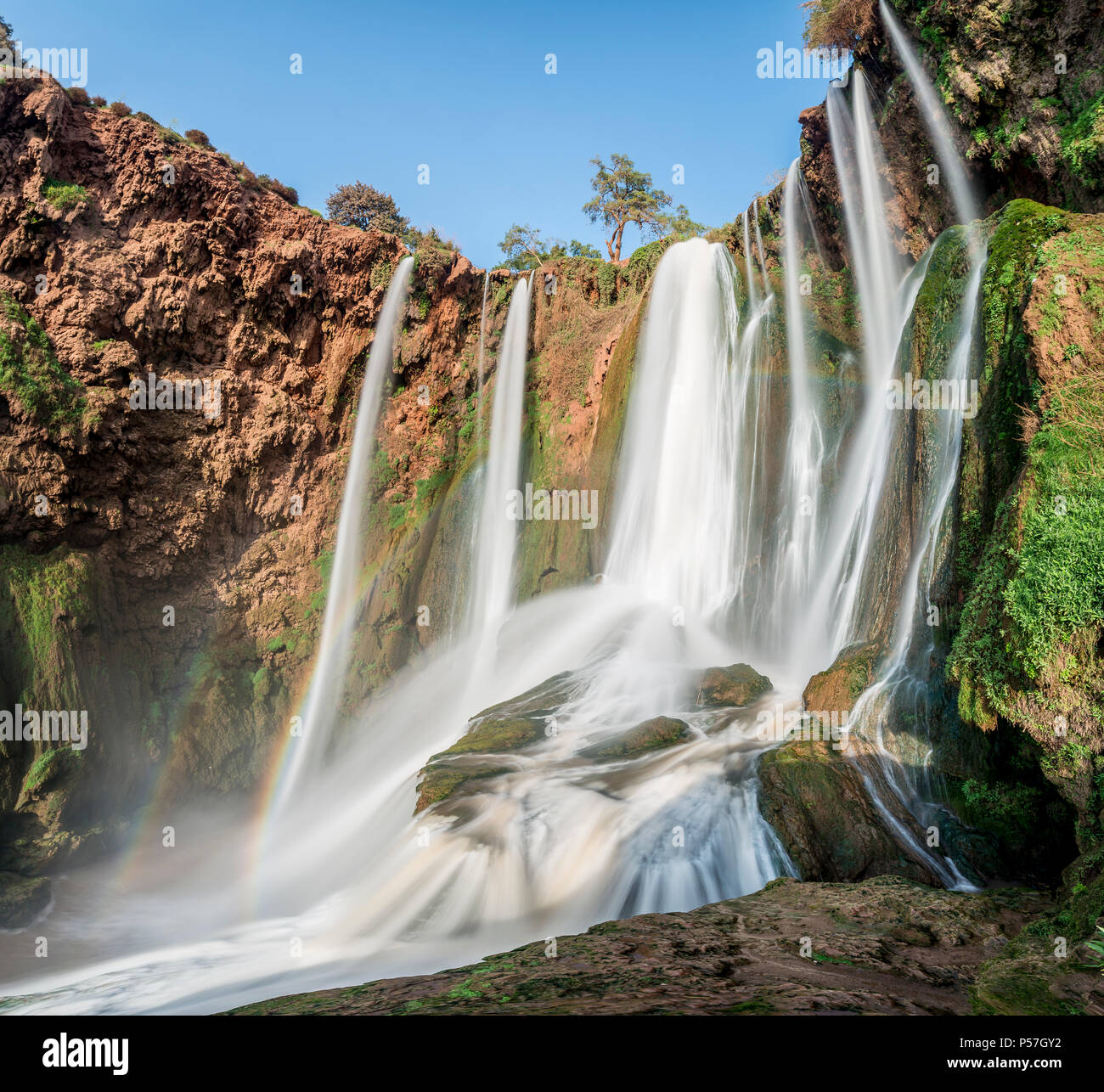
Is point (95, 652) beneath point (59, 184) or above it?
beneath

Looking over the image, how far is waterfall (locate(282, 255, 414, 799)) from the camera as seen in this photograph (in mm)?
18291

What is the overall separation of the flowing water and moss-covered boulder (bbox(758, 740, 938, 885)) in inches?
7.5

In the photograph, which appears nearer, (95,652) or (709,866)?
(709,866)

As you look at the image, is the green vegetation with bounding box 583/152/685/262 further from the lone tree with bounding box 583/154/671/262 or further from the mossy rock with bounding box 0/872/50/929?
the mossy rock with bounding box 0/872/50/929

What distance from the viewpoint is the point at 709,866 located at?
7660mm

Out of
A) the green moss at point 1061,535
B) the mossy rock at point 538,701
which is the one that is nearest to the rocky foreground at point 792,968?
the green moss at point 1061,535

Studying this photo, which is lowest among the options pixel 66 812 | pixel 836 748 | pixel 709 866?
pixel 66 812

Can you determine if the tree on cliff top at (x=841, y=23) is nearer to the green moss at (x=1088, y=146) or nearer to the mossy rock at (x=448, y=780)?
the green moss at (x=1088, y=146)

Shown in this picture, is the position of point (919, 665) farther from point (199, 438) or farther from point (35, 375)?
point (35, 375)

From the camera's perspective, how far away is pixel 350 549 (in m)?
19.5

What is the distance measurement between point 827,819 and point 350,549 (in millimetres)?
14810
